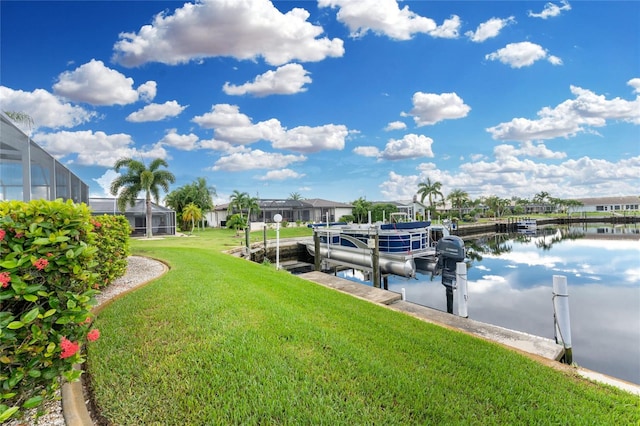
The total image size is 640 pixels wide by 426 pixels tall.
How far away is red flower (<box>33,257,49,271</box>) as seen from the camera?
94.3 inches

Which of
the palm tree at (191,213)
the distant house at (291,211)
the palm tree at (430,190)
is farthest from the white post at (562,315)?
the palm tree at (430,190)

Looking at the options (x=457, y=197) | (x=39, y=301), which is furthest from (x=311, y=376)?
(x=457, y=197)

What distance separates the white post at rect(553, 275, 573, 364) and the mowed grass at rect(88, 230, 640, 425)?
6.68ft

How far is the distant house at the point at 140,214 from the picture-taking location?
92.7ft

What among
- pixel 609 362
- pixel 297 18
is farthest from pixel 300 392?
pixel 297 18

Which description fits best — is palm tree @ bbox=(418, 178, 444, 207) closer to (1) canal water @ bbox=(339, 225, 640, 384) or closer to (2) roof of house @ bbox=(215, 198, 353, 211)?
(2) roof of house @ bbox=(215, 198, 353, 211)

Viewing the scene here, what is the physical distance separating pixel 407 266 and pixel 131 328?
12.8m

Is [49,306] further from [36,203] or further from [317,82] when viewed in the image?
[317,82]

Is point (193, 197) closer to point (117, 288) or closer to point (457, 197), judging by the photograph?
point (117, 288)

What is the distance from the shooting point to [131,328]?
4340mm

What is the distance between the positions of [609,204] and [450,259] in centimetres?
12546

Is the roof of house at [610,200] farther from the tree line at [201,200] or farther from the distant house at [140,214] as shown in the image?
the distant house at [140,214]

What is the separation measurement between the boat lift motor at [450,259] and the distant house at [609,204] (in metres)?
117

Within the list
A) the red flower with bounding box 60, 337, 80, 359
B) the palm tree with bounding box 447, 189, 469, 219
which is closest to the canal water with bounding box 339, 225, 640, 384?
the red flower with bounding box 60, 337, 80, 359
